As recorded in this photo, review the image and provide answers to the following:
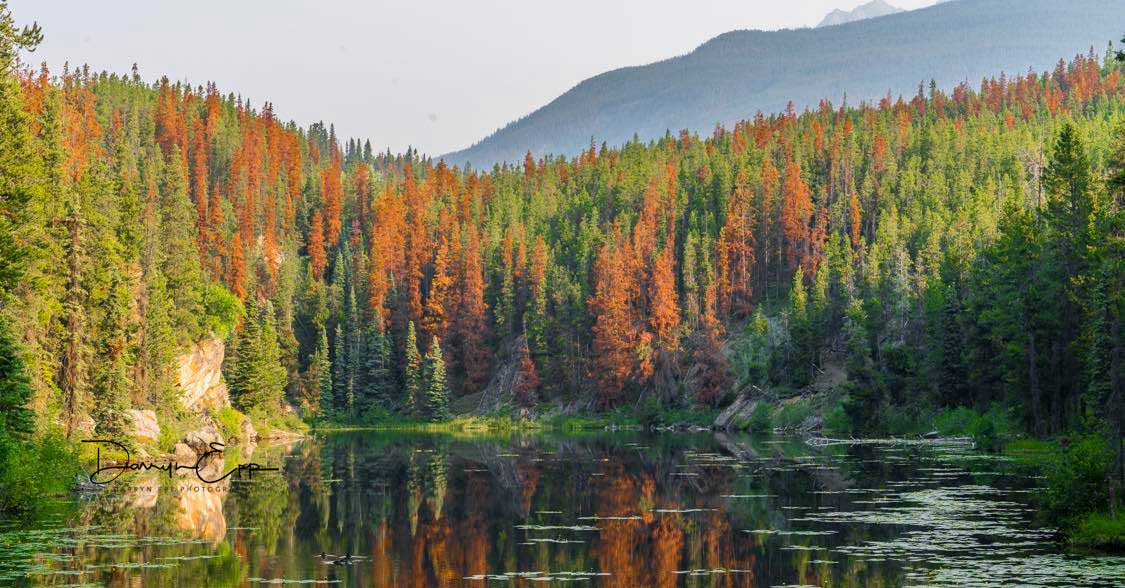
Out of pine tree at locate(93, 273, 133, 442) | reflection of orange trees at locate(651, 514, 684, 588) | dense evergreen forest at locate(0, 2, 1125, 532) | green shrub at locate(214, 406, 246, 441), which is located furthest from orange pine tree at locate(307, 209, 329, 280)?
reflection of orange trees at locate(651, 514, 684, 588)

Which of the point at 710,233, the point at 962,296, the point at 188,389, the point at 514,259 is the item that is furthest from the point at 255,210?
the point at 962,296

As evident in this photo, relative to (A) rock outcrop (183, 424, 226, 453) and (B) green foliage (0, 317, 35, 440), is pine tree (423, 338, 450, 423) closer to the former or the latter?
(A) rock outcrop (183, 424, 226, 453)

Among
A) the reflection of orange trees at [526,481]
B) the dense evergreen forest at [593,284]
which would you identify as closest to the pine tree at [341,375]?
the dense evergreen forest at [593,284]

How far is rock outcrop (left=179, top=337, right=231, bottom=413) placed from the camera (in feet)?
323

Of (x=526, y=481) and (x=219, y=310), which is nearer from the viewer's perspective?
(x=526, y=481)

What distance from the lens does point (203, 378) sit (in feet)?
339

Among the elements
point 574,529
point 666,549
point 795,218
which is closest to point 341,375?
point 795,218

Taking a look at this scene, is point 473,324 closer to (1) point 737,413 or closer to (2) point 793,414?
(1) point 737,413

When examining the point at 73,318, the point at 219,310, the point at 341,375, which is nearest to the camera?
the point at 73,318

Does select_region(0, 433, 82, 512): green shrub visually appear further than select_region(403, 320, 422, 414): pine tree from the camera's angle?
No

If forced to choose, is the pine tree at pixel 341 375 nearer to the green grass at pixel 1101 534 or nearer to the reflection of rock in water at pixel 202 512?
the reflection of rock in water at pixel 202 512

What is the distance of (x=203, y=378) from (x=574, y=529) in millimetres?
→ 66499

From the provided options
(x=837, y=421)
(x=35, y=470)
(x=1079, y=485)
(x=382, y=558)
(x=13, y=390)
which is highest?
(x=13, y=390)

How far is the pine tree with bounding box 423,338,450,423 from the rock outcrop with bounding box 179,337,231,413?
48.4 metres
